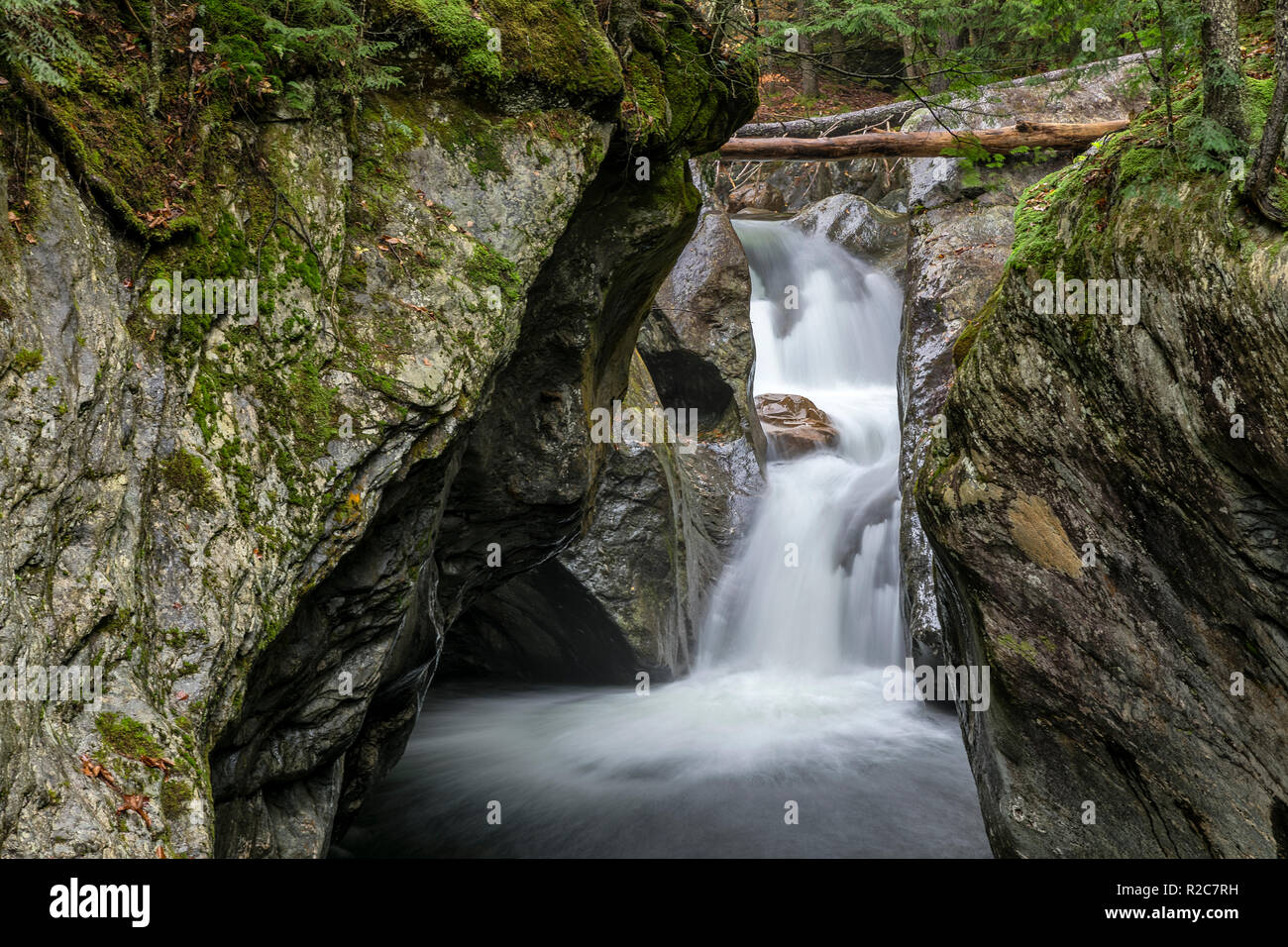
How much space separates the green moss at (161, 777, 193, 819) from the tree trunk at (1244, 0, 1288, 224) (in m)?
5.21

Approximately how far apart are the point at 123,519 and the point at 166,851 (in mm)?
1297

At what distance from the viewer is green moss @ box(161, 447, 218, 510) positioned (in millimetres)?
3930

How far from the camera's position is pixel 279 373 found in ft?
14.8

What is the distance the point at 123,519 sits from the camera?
3674mm

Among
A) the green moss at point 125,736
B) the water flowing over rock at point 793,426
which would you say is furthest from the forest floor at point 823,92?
the green moss at point 125,736

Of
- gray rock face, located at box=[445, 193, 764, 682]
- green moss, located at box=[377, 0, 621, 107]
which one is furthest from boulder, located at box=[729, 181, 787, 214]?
green moss, located at box=[377, 0, 621, 107]

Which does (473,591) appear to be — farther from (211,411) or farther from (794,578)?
(794,578)

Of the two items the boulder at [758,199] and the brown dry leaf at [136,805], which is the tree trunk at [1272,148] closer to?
the brown dry leaf at [136,805]

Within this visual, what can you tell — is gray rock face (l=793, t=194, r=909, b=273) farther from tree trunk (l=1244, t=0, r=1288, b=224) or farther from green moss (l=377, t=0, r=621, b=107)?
tree trunk (l=1244, t=0, r=1288, b=224)

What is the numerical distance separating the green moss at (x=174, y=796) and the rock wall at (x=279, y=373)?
1cm

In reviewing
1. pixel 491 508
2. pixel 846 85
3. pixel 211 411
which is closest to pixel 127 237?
pixel 211 411

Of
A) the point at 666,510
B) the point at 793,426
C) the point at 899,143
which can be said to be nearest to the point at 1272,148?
the point at 899,143

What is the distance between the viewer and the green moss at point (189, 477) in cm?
393

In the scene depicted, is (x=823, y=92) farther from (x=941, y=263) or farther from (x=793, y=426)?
(x=941, y=263)
